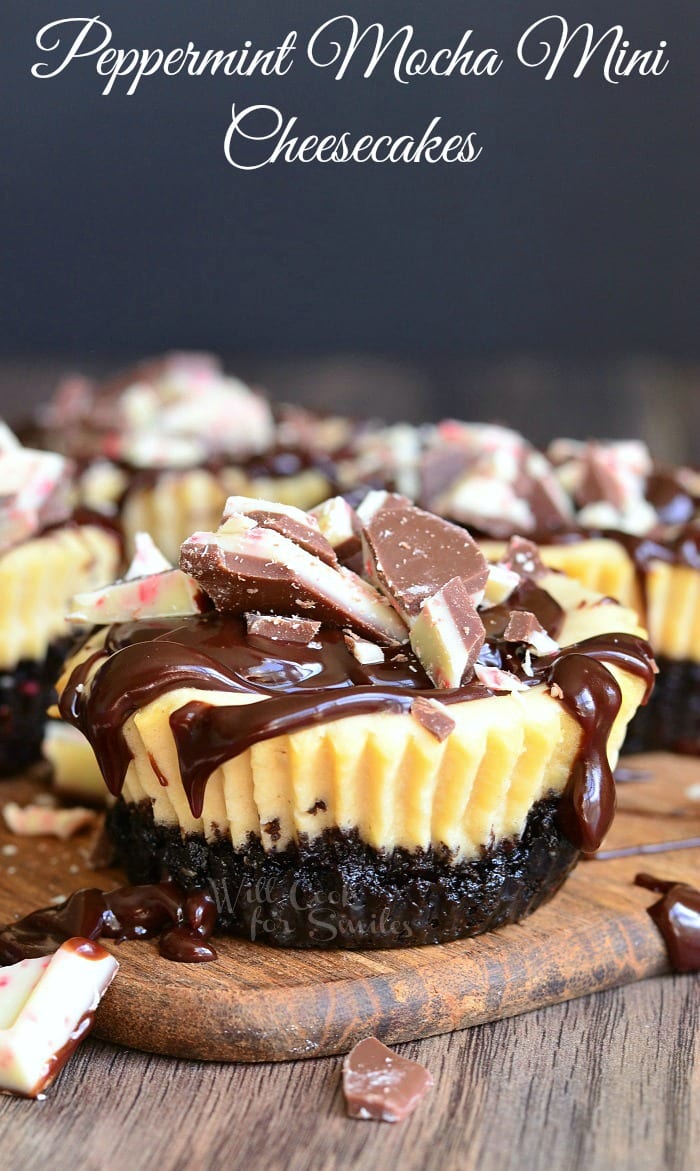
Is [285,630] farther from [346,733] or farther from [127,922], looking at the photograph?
[127,922]

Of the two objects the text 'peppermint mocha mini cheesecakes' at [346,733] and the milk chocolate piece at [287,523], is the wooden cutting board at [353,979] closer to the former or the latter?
the text 'peppermint mocha mini cheesecakes' at [346,733]

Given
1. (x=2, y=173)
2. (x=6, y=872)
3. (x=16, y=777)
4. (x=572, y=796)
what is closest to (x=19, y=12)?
(x=2, y=173)

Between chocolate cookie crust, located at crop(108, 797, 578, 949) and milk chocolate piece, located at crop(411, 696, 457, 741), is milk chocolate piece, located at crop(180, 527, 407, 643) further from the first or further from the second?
chocolate cookie crust, located at crop(108, 797, 578, 949)

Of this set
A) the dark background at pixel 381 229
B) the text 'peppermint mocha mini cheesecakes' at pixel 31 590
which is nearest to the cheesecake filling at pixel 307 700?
the text 'peppermint mocha mini cheesecakes' at pixel 31 590

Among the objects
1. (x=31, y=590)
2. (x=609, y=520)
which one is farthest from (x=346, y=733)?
(x=609, y=520)

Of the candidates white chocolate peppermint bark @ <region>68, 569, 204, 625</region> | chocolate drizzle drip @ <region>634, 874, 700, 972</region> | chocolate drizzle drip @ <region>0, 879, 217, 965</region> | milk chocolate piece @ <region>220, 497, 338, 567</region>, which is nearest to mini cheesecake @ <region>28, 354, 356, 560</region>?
white chocolate peppermint bark @ <region>68, 569, 204, 625</region>

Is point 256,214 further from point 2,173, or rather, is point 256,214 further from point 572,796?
point 572,796

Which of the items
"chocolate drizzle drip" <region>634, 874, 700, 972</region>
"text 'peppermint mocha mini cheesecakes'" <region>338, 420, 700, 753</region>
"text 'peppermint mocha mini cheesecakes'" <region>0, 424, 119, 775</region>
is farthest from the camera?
"text 'peppermint mocha mini cheesecakes'" <region>338, 420, 700, 753</region>

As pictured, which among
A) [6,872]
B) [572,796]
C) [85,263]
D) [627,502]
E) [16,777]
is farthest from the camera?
[85,263]
